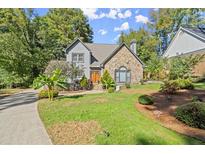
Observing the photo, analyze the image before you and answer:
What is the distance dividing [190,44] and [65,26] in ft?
83.9

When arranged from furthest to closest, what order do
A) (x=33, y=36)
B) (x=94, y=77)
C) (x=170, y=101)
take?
1. (x=33, y=36)
2. (x=94, y=77)
3. (x=170, y=101)

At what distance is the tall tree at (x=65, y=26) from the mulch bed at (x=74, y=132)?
35.0 metres

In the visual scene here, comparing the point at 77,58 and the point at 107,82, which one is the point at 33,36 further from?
the point at 107,82

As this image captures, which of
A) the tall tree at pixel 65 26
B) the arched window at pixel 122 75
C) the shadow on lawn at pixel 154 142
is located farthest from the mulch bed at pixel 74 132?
the tall tree at pixel 65 26

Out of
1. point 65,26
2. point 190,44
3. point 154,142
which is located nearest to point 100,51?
point 190,44

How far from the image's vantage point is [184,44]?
34125 millimetres

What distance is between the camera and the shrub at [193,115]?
10312 mm

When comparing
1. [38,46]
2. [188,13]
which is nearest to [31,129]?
[38,46]

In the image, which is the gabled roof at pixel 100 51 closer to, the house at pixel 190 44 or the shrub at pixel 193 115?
the house at pixel 190 44

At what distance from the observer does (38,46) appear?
136ft

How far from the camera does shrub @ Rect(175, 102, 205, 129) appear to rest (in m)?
10.3

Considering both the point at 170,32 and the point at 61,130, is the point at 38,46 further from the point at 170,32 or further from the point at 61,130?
the point at 61,130
